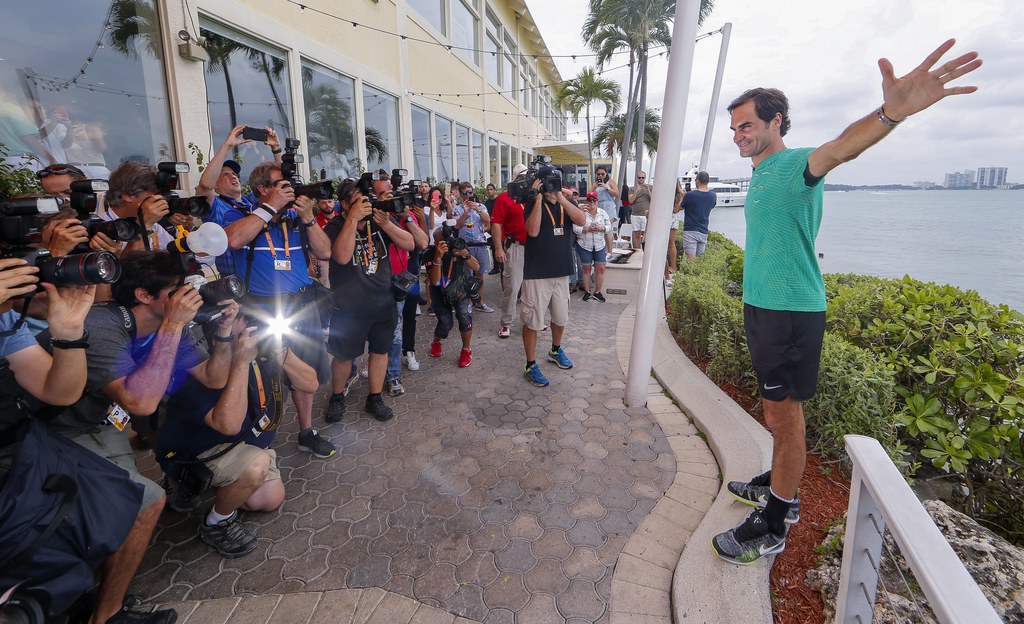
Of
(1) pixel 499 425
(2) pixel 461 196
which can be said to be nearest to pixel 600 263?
(2) pixel 461 196

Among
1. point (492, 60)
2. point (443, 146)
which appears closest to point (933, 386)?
point (443, 146)

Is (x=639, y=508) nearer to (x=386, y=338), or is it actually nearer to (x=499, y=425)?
(x=499, y=425)

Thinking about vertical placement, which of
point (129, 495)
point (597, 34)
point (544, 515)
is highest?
point (597, 34)

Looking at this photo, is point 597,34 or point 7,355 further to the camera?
point 597,34

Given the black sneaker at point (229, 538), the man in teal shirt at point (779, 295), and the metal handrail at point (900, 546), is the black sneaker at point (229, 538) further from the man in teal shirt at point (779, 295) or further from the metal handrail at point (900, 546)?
the metal handrail at point (900, 546)

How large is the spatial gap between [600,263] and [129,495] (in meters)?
6.77

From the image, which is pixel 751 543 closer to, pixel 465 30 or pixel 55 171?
pixel 55 171

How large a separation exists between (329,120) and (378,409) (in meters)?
6.32

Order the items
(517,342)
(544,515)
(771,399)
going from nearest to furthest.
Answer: (771,399) → (544,515) → (517,342)

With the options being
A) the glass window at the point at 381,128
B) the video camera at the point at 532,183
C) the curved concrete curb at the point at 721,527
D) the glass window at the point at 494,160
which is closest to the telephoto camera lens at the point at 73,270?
the curved concrete curb at the point at 721,527

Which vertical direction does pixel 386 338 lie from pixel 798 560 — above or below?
above

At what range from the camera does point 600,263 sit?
25.7ft

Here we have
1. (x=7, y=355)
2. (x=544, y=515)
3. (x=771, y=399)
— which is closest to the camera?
(x=7, y=355)

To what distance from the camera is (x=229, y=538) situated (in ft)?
8.20
